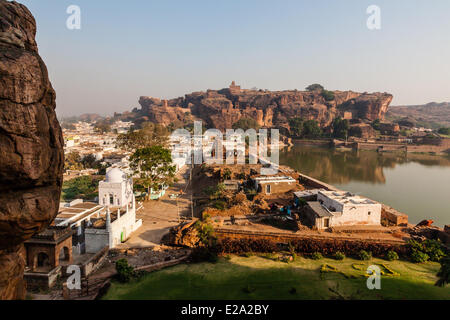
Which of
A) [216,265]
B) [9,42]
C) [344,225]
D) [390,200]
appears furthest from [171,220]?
[390,200]

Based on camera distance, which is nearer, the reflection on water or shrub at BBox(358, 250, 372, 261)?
shrub at BBox(358, 250, 372, 261)

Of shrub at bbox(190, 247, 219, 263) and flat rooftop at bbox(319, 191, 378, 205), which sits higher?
flat rooftop at bbox(319, 191, 378, 205)

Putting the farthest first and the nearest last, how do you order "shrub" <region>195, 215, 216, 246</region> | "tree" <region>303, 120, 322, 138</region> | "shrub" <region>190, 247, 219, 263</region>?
"tree" <region>303, 120, 322, 138</region> → "shrub" <region>195, 215, 216, 246</region> → "shrub" <region>190, 247, 219, 263</region>

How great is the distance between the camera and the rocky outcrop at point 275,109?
7494cm

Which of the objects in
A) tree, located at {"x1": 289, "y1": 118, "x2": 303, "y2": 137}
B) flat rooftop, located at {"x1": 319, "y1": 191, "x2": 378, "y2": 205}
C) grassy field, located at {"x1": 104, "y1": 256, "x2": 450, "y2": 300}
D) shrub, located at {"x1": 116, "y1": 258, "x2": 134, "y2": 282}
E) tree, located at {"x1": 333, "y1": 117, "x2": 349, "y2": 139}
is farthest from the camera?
tree, located at {"x1": 289, "y1": 118, "x2": 303, "y2": 137}

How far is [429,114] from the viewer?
137000 mm

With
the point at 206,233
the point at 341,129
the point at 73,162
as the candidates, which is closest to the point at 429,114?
the point at 341,129

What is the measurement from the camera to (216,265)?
33.6 feet

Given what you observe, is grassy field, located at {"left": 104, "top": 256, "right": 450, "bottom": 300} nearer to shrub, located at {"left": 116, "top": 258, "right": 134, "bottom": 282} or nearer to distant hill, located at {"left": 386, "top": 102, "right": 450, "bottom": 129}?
shrub, located at {"left": 116, "top": 258, "right": 134, "bottom": 282}

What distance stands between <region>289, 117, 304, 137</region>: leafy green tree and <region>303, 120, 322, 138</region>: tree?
3.31 ft

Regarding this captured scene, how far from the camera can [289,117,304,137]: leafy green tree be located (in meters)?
66.2

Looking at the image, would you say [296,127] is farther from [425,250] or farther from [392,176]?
[425,250]

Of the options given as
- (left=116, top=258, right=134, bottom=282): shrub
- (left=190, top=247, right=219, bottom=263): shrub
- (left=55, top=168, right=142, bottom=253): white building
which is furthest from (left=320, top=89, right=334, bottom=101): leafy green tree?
(left=116, top=258, right=134, bottom=282): shrub
